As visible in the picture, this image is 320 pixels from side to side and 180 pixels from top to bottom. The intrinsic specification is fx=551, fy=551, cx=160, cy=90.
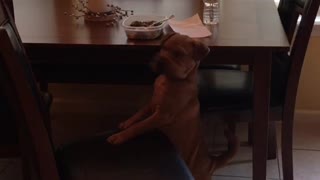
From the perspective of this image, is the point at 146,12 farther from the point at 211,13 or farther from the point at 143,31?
the point at 143,31

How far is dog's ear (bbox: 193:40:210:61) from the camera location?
1674mm

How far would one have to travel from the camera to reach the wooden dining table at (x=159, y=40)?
5.99 feet

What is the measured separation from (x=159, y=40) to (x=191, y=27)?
166 millimetres

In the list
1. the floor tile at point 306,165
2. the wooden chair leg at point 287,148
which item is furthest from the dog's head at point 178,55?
the floor tile at point 306,165

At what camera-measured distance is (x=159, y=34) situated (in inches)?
74.4

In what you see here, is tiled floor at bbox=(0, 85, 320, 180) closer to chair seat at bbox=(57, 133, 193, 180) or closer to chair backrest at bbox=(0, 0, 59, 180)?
chair seat at bbox=(57, 133, 193, 180)

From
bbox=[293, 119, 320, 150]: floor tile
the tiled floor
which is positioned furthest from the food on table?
bbox=[293, 119, 320, 150]: floor tile

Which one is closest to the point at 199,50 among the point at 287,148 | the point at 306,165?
the point at 287,148

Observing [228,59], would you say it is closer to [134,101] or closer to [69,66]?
[69,66]

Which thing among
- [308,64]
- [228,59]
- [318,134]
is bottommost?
[318,134]

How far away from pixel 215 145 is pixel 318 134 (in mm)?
543

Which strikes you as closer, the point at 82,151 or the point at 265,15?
the point at 82,151

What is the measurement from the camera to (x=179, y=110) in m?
1.74

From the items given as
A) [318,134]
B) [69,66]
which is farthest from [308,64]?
[69,66]
